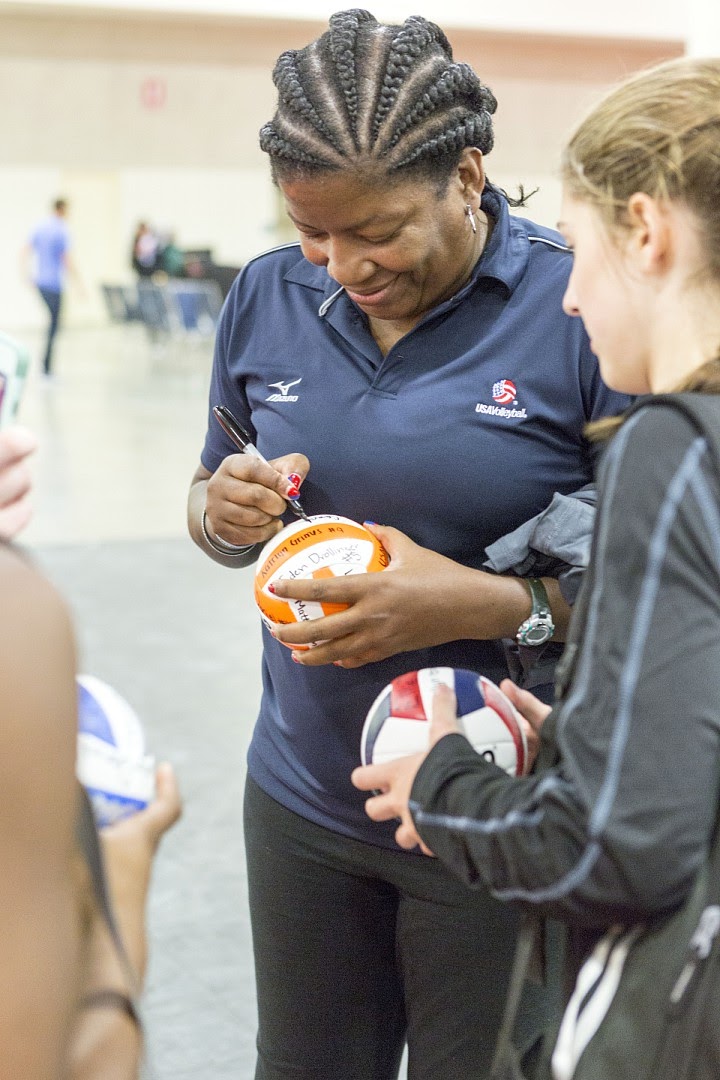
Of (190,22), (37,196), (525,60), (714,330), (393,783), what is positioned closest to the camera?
(714,330)

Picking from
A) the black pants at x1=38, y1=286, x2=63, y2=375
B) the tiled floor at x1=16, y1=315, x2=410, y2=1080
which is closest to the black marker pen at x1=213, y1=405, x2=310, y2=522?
the tiled floor at x1=16, y1=315, x2=410, y2=1080

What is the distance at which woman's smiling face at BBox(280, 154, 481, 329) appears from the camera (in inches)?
63.9

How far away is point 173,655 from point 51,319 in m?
10.0

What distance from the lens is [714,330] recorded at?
113 centimetres

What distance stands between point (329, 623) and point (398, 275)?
1.59 ft

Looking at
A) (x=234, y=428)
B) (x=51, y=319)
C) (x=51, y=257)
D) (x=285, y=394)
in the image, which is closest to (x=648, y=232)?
(x=285, y=394)

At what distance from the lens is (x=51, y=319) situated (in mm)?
14242

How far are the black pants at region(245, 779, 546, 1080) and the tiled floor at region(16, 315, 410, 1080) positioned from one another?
22.5 inches

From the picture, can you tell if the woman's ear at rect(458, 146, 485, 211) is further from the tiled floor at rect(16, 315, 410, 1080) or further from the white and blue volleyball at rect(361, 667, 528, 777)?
the tiled floor at rect(16, 315, 410, 1080)

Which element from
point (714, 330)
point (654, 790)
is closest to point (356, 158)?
point (714, 330)

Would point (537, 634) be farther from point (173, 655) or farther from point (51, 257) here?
point (51, 257)

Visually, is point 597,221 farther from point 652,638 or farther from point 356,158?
point 356,158

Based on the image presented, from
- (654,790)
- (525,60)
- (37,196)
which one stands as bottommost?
(37,196)

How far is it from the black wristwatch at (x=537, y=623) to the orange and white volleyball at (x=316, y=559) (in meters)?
0.21
